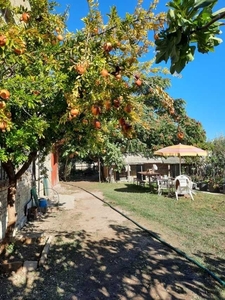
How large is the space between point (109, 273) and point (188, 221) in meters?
4.21

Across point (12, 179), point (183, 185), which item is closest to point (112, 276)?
point (12, 179)

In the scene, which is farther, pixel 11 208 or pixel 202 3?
pixel 11 208

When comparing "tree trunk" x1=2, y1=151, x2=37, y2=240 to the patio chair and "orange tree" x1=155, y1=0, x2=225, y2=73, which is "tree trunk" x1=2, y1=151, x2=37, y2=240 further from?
the patio chair

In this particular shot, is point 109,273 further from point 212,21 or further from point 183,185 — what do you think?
point 183,185

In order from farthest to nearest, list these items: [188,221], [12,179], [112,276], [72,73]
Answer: [188,221] → [12,179] → [112,276] → [72,73]

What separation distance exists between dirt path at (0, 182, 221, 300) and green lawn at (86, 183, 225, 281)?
18.4 inches

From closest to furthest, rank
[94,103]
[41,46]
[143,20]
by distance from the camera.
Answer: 1. [94,103]
2. [143,20]
3. [41,46]

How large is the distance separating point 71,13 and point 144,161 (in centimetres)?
1773

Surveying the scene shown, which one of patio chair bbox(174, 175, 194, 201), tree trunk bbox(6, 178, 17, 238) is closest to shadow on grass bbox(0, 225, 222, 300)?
tree trunk bbox(6, 178, 17, 238)

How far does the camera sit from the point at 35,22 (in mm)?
4340

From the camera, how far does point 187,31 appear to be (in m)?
1.29

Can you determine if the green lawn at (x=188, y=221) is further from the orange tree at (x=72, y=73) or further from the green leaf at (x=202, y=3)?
the green leaf at (x=202, y=3)

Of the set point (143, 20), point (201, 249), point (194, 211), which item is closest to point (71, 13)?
point (143, 20)

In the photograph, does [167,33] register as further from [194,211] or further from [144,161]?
[144,161]
